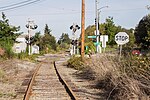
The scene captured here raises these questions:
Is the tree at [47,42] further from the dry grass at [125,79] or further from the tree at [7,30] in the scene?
the dry grass at [125,79]

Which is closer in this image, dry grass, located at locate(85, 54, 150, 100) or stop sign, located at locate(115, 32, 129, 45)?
dry grass, located at locate(85, 54, 150, 100)

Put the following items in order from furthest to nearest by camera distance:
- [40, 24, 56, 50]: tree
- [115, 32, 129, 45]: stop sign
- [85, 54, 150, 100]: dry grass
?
[40, 24, 56, 50]: tree → [115, 32, 129, 45]: stop sign → [85, 54, 150, 100]: dry grass

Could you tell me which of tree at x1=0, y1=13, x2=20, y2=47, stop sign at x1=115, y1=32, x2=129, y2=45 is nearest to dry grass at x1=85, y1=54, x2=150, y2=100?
stop sign at x1=115, y1=32, x2=129, y2=45

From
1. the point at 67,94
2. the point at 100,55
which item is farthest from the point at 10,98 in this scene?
the point at 100,55

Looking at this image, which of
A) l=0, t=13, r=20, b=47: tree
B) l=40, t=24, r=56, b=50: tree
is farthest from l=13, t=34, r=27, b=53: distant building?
l=40, t=24, r=56, b=50: tree

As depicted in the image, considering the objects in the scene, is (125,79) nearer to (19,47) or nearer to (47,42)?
(19,47)

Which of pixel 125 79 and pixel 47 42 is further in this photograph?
pixel 47 42

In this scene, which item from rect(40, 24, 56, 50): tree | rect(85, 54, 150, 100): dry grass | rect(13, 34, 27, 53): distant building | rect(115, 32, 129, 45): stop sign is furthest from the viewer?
rect(40, 24, 56, 50): tree

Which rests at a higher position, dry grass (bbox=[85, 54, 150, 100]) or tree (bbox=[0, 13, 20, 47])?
tree (bbox=[0, 13, 20, 47])

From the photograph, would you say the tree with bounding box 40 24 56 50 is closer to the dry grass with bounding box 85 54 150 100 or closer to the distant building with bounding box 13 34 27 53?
the distant building with bounding box 13 34 27 53

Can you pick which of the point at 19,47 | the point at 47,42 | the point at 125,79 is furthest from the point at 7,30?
the point at 125,79

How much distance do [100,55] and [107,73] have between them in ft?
10.0

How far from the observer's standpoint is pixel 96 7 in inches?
2084

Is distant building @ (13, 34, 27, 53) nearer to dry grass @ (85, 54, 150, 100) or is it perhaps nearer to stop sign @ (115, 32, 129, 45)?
stop sign @ (115, 32, 129, 45)
